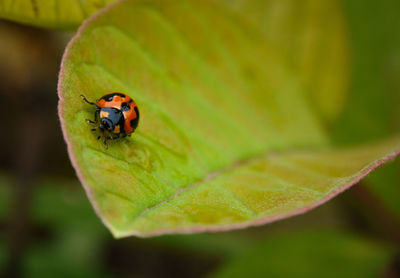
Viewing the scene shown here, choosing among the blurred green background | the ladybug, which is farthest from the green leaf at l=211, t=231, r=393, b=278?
the ladybug

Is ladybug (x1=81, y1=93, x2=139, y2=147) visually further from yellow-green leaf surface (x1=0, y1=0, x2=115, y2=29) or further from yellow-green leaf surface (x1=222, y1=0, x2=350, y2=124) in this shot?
yellow-green leaf surface (x1=222, y1=0, x2=350, y2=124)

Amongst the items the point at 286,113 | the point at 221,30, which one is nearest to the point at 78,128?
the point at 221,30

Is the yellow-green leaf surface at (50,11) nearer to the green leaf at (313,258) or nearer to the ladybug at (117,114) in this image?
the ladybug at (117,114)

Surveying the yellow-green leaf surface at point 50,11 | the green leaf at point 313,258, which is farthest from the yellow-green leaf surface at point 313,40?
the yellow-green leaf surface at point 50,11

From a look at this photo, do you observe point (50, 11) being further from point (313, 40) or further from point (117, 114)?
point (313, 40)

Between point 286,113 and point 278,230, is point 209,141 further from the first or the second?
point 278,230

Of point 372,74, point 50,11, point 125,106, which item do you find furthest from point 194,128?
point 372,74

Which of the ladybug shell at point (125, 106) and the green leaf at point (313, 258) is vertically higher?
the ladybug shell at point (125, 106)
